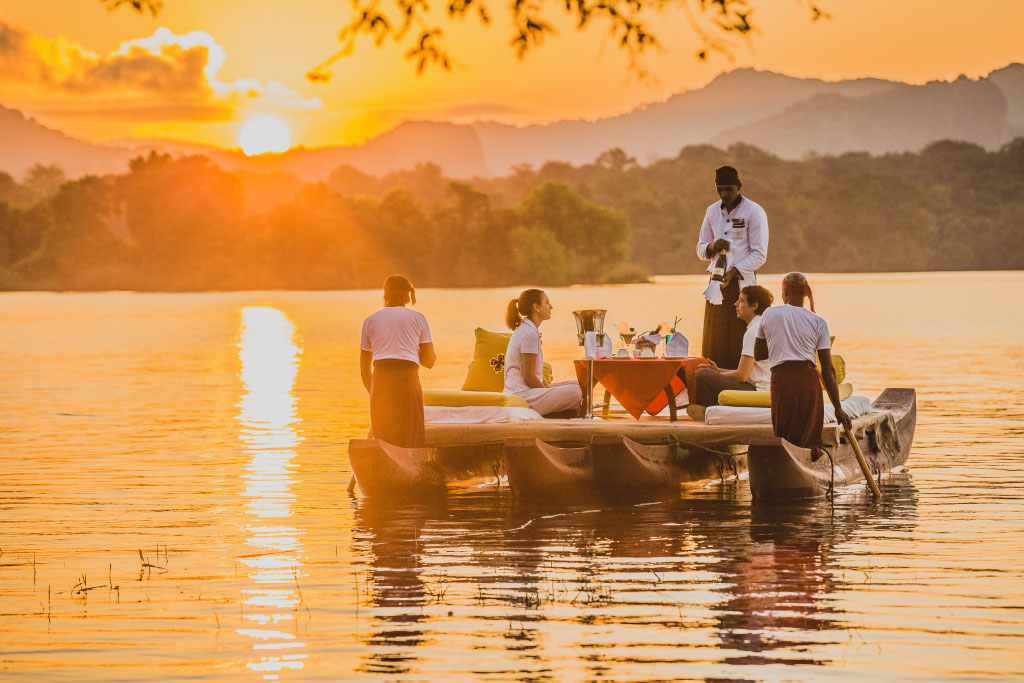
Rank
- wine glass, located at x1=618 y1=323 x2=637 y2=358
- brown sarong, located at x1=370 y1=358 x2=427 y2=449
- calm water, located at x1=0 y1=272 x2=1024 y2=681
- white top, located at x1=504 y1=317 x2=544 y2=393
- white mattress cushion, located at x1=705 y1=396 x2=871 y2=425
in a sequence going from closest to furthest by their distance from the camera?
calm water, located at x1=0 y1=272 x2=1024 y2=681
brown sarong, located at x1=370 y1=358 x2=427 y2=449
white mattress cushion, located at x1=705 y1=396 x2=871 y2=425
white top, located at x1=504 y1=317 x2=544 y2=393
wine glass, located at x1=618 y1=323 x2=637 y2=358

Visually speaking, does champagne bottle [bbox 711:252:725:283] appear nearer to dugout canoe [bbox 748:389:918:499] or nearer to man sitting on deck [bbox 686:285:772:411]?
man sitting on deck [bbox 686:285:772:411]

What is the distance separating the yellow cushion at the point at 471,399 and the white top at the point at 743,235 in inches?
88.2

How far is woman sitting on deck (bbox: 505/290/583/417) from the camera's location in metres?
12.8

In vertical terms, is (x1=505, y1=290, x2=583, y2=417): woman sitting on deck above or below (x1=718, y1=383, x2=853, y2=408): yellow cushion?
above

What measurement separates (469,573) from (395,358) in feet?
9.06

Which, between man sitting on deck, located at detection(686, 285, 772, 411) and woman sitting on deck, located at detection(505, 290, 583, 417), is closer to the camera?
man sitting on deck, located at detection(686, 285, 772, 411)

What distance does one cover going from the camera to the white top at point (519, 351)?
42.0 feet

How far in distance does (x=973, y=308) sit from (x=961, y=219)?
88509mm

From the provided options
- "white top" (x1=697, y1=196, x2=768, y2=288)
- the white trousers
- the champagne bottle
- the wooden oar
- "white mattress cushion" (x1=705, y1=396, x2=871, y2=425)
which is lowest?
the wooden oar

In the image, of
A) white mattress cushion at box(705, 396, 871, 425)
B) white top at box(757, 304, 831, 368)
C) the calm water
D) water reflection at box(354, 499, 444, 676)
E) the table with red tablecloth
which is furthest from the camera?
the table with red tablecloth

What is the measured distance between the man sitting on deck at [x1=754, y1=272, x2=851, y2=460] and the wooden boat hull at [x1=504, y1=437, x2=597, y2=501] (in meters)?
1.61

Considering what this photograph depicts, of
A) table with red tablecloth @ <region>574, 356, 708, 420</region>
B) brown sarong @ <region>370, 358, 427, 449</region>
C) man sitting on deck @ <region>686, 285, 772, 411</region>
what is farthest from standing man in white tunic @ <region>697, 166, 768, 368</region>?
brown sarong @ <region>370, 358, 427, 449</region>


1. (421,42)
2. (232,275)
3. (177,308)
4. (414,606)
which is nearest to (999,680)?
(414,606)

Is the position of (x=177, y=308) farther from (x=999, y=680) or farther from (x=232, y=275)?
Answer: (x=999, y=680)
